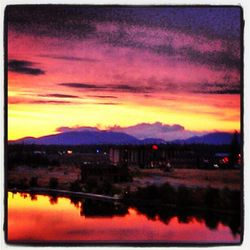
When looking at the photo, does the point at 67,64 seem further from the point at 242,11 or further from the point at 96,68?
the point at 242,11

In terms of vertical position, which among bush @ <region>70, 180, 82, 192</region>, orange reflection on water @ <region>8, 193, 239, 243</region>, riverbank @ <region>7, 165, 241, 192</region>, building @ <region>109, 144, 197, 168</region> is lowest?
orange reflection on water @ <region>8, 193, 239, 243</region>

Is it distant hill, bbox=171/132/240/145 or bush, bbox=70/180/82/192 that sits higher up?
distant hill, bbox=171/132/240/145

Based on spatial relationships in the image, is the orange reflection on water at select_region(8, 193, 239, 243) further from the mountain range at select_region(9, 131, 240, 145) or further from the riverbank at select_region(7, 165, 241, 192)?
the mountain range at select_region(9, 131, 240, 145)

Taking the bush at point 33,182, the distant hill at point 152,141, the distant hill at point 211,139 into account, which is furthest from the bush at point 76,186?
the distant hill at point 211,139

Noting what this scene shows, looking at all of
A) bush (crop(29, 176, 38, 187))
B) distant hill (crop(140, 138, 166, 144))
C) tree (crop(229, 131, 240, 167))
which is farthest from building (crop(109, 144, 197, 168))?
bush (crop(29, 176, 38, 187))

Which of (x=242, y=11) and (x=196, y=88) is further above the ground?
(x=242, y=11)

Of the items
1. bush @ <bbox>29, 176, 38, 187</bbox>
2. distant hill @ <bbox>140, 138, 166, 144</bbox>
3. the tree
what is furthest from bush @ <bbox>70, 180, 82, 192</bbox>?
the tree

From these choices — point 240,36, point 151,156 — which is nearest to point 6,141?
point 151,156
